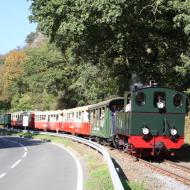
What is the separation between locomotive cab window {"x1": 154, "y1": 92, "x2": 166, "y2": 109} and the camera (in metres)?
22.2

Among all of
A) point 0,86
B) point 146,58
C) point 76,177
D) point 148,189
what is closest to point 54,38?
point 146,58

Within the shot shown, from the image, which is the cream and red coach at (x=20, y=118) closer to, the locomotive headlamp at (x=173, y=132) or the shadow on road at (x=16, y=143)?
the shadow on road at (x=16, y=143)

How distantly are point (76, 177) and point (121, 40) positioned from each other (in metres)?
18.1

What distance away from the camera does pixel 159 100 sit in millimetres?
22266

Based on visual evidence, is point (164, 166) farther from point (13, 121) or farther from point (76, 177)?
point (13, 121)

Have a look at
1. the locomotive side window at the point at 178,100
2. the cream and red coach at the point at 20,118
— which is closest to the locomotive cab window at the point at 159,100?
the locomotive side window at the point at 178,100

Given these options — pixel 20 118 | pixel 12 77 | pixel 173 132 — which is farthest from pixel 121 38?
pixel 12 77

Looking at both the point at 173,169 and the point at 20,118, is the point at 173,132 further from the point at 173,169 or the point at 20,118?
the point at 20,118

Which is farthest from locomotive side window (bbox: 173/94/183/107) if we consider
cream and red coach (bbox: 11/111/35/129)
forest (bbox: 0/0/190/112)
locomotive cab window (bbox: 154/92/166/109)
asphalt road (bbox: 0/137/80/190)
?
cream and red coach (bbox: 11/111/35/129)

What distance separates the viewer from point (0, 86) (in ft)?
461

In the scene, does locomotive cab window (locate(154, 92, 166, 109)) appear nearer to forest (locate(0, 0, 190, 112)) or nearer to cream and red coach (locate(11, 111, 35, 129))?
forest (locate(0, 0, 190, 112))

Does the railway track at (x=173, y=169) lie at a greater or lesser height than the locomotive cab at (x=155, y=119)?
lesser

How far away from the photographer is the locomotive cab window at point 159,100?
72.8 ft

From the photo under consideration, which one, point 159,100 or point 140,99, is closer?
point 140,99
